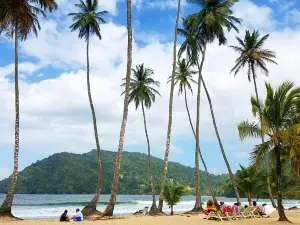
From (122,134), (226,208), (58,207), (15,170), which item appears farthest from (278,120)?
(58,207)

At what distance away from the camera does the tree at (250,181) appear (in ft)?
114

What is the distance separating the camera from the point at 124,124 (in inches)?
914

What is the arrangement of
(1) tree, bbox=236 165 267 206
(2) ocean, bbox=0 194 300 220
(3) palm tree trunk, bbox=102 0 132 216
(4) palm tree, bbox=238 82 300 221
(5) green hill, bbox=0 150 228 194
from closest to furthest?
(4) palm tree, bbox=238 82 300 221 → (3) palm tree trunk, bbox=102 0 132 216 → (1) tree, bbox=236 165 267 206 → (2) ocean, bbox=0 194 300 220 → (5) green hill, bbox=0 150 228 194

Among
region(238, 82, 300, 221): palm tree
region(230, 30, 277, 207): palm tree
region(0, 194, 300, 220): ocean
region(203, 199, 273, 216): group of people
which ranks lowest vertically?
region(0, 194, 300, 220): ocean

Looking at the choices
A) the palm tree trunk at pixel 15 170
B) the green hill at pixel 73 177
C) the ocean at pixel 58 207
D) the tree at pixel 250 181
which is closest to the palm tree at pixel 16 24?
the palm tree trunk at pixel 15 170

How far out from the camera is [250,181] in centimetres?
3478

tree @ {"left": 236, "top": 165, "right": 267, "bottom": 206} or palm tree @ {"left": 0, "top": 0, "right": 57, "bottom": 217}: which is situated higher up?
palm tree @ {"left": 0, "top": 0, "right": 57, "bottom": 217}

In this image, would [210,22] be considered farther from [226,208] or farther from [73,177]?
[73,177]

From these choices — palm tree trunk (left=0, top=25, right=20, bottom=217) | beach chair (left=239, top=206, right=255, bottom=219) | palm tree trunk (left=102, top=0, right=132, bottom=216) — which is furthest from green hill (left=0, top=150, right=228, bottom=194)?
palm tree trunk (left=0, top=25, right=20, bottom=217)

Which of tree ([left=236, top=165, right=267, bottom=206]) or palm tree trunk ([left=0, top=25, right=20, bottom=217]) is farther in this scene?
tree ([left=236, top=165, right=267, bottom=206])

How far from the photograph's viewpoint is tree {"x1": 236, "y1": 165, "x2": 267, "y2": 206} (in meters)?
34.8

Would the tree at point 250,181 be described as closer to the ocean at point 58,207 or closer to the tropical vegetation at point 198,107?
the tropical vegetation at point 198,107

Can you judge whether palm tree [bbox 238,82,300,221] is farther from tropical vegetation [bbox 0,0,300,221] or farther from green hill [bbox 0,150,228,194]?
green hill [bbox 0,150,228,194]

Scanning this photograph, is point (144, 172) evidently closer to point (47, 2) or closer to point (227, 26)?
point (227, 26)
